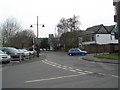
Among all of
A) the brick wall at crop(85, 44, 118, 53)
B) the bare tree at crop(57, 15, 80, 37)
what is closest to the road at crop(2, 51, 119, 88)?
the brick wall at crop(85, 44, 118, 53)

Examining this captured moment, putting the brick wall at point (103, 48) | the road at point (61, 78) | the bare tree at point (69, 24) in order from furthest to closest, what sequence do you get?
the bare tree at point (69, 24), the brick wall at point (103, 48), the road at point (61, 78)

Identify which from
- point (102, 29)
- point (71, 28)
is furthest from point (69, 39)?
point (102, 29)

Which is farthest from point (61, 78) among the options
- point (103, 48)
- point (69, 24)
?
point (69, 24)

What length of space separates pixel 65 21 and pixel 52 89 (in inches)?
2018

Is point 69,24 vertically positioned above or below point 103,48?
above

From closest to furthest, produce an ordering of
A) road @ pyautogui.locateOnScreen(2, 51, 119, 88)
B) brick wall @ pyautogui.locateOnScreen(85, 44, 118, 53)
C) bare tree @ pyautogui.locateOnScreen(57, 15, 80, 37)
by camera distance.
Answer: road @ pyautogui.locateOnScreen(2, 51, 119, 88) → brick wall @ pyautogui.locateOnScreen(85, 44, 118, 53) → bare tree @ pyautogui.locateOnScreen(57, 15, 80, 37)

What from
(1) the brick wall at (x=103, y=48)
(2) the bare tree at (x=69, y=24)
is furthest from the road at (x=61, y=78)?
(2) the bare tree at (x=69, y=24)

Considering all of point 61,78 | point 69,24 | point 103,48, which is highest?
point 69,24

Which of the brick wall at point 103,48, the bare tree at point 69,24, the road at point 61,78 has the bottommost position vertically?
the road at point 61,78

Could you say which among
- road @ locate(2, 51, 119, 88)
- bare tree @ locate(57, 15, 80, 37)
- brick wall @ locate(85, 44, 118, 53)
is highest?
bare tree @ locate(57, 15, 80, 37)

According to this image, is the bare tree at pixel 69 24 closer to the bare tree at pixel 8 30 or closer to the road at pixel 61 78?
the bare tree at pixel 8 30

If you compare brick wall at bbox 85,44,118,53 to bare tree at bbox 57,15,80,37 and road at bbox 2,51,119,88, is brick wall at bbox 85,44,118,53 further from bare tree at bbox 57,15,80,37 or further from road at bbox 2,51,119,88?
road at bbox 2,51,119,88

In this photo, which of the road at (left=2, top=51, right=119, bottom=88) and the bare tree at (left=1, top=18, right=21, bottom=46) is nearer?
the road at (left=2, top=51, right=119, bottom=88)

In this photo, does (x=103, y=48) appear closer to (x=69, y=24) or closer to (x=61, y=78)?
(x=69, y=24)
